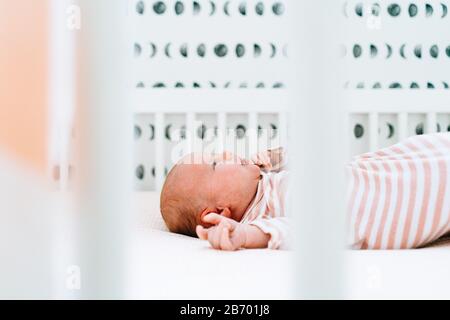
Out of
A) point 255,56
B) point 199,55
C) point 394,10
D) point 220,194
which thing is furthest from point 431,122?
point 220,194

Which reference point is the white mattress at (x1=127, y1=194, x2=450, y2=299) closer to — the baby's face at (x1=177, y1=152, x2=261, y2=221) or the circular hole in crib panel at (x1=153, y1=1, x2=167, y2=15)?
the baby's face at (x1=177, y1=152, x2=261, y2=221)

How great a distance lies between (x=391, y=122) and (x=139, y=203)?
620 mm

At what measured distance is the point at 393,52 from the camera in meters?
1.37

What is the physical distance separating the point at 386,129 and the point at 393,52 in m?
0.18

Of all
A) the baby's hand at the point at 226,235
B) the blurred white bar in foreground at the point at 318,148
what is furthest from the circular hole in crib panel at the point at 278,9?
the blurred white bar in foreground at the point at 318,148

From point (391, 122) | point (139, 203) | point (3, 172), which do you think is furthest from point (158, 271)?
point (391, 122)

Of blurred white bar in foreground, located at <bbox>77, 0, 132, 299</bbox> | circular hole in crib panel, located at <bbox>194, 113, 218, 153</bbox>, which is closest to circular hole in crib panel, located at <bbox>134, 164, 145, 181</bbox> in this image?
circular hole in crib panel, located at <bbox>194, 113, 218, 153</bbox>

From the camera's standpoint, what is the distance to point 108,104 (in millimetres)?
217

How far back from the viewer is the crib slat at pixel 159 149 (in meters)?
1.26

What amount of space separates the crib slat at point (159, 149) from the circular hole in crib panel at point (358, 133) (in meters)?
0.43

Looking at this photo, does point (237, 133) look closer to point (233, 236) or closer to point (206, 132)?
point (206, 132)

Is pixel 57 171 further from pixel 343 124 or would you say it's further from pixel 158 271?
pixel 343 124

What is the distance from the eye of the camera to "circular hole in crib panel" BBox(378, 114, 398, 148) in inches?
52.7

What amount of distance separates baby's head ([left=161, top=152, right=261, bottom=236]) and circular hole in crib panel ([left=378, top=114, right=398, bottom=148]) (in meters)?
0.54
